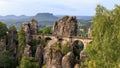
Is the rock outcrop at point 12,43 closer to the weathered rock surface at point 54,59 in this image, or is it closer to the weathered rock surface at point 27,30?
the weathered rock surface at point 27,30

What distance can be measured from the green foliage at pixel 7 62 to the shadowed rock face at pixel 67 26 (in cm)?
1368

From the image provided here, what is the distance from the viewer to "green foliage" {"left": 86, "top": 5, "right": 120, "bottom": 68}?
114 ft

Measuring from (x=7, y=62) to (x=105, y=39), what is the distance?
4540 centimetres

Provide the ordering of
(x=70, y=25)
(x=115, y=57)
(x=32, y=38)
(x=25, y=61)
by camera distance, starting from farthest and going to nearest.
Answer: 1. (x=32, y=38)
2. (x=70, y=25)
3. (x=25, y=61)
4. (x=115, y=57)

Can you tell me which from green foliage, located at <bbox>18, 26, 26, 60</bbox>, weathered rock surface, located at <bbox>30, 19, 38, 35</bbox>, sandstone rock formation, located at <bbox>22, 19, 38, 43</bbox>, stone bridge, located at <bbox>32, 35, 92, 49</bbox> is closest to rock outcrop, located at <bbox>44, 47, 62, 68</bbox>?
green foliage, located at <bbox>18, 26, 26, 60</bbox>

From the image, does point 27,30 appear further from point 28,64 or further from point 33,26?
point 28,64

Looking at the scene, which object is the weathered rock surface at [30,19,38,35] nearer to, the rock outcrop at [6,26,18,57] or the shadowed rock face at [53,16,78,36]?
the rock outcrop at [6,26,18,57]

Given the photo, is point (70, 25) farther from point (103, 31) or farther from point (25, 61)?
point (103, 31)

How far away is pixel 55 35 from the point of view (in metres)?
90.2

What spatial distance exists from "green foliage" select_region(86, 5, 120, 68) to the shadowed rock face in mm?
43435

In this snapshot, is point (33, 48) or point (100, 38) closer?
point (100, 38)

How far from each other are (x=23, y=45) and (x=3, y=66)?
748 centimetres

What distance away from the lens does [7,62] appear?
253ft

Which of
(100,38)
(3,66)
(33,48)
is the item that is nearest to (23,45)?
(33,48)
